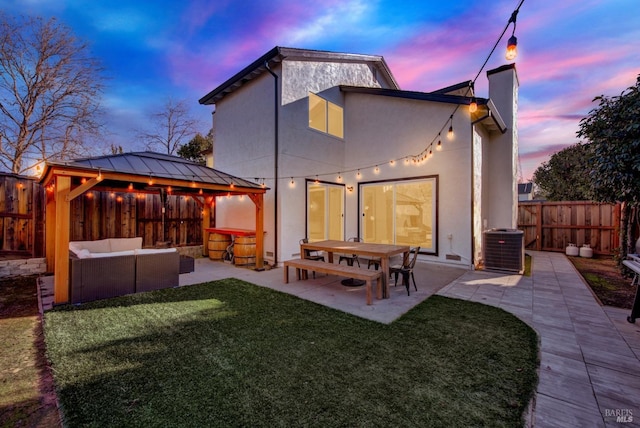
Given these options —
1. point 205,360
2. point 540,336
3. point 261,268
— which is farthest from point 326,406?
point 261,268

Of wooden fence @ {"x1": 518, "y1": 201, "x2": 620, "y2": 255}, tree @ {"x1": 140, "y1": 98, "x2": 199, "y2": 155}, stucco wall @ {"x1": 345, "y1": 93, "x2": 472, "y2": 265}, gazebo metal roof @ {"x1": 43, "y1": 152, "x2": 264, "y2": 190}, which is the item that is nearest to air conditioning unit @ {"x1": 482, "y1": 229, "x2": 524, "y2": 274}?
stucco wall @ {"x1": 345, "y1": 93, "x2": 472, "y2": 265}

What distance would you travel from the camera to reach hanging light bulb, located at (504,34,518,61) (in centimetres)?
337

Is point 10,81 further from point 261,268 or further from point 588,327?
point 588,327

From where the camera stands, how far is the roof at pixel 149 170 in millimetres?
4328

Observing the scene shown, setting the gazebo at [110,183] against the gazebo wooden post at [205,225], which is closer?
the gazebo at [110,183]

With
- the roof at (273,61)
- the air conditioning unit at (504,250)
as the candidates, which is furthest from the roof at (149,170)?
the air conditioning unit at (504,250)

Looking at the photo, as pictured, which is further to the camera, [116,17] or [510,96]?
[510,96]

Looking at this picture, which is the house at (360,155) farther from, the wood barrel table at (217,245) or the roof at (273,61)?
the wood barrel table at (217,245)

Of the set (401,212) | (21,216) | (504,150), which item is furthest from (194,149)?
(504,150)

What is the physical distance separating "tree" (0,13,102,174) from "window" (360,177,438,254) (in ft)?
39.4

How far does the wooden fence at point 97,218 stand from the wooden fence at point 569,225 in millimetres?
11753

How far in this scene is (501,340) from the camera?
2.97m

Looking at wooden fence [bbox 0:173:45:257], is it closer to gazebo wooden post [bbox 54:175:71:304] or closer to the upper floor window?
gazebo wooden post [bbox 54:175:71:304]

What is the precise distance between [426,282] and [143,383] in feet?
16.1
